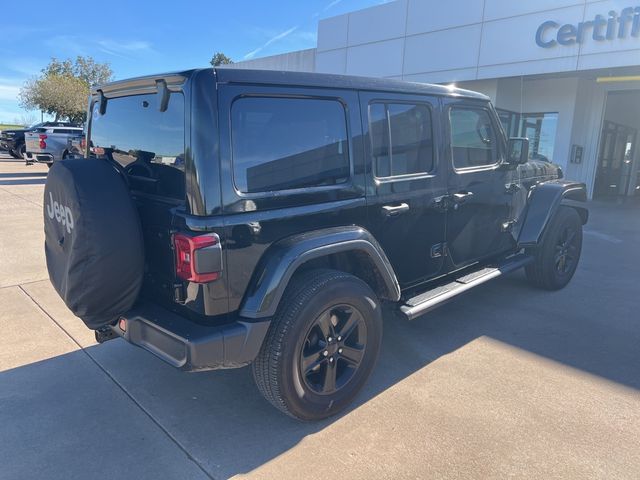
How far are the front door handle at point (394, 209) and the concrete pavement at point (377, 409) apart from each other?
3.77 feet

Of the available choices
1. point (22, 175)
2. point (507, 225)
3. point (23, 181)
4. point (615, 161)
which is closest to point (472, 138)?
point (507, 225)

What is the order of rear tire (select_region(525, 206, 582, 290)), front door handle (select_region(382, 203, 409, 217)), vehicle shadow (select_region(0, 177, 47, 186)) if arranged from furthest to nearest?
vehicle shadow (select_region(0, 177, 47, 186)) < rear tire (select_region(525, 206, 582, 290)) < front door handle (select_region(382, 203, 409, 217))

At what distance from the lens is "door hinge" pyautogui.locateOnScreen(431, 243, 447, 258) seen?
11.6ft

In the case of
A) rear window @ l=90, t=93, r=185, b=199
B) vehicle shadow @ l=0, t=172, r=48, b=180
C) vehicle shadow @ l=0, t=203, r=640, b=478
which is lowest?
vehicle shadow @ l=0, t=203, r=640, b=478

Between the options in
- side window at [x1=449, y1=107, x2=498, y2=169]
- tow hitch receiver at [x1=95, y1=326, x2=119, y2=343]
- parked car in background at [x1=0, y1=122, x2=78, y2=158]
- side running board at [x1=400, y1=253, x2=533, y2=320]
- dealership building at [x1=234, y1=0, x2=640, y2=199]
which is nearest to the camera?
tow hitch receiver at [x1=95, y1=326, x2=119, y2=343]

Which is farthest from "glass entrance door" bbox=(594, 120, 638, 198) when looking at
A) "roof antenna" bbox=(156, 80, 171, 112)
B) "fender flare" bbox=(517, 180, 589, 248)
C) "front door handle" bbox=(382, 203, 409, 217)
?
"roof antenna" bbox=(156, 80, 171, 112)

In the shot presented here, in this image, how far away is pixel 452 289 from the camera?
3611mm

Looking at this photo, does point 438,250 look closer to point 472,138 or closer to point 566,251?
point 472,138

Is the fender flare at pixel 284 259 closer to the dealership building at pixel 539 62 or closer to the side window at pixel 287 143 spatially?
the side window at pixel 287 143

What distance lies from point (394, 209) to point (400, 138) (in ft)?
1.72

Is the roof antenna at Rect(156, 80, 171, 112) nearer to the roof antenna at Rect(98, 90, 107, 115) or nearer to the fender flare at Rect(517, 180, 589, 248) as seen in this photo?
the roof antenna at Rect(98, 90, 107, 115)

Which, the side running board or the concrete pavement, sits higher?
the side running board

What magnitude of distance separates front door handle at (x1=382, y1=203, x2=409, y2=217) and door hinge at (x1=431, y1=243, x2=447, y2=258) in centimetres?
50

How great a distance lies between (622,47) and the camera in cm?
1101
